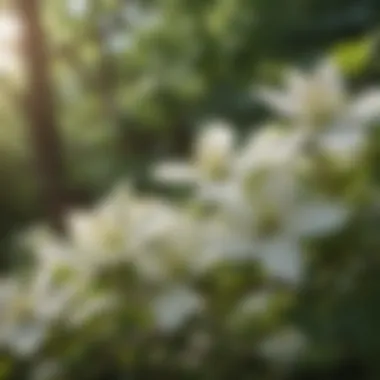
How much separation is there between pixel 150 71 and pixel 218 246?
22 centimetres

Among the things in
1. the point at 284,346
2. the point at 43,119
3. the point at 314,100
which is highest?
the point at 43,119

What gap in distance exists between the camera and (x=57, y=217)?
1.98 ft

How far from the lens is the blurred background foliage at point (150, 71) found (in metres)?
0.60

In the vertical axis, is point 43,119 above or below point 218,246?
above

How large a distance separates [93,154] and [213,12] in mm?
140

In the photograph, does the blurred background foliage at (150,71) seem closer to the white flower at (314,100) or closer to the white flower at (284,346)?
the white flower at (314,100)

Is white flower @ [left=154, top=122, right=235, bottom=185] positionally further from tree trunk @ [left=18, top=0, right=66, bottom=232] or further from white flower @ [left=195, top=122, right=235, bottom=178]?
tree trunk @ [left=18, top=0, right=66, bottom=232]

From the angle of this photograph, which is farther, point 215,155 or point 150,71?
point 150,71

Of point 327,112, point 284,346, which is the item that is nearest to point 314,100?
point 327,112

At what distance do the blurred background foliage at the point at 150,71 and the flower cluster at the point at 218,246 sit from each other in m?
0.10

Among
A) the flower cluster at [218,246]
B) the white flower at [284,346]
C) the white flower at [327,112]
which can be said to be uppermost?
A: the white flower at [327,112]

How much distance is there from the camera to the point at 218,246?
463 millimetres

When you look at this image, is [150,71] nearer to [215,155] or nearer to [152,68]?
[152,68]

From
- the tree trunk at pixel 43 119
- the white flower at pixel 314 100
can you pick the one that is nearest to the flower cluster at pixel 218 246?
the white flower at pixel 314 100
